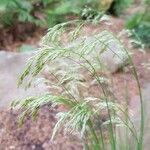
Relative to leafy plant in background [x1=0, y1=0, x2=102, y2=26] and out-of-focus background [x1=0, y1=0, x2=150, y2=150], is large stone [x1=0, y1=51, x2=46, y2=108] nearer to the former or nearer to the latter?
out-of-focus background [x1=0, y1=0, x2=150, y2=150]

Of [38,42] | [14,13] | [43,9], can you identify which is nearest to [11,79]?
[38,42]

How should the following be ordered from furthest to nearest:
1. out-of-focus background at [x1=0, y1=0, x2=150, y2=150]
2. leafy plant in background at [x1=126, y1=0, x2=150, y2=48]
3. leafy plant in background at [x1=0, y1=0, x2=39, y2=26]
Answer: leafy plant in background at [x1=0, y1=0, x2=39, y2=26] < leafy plant in background at [x1=126, y1=0, x2=150, y2=48] < out-of-focus background at [x1=0, y1=0, x2=150, y2=150]

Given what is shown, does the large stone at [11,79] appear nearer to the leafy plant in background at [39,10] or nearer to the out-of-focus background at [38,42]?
the out-of-focus background at [38,42]

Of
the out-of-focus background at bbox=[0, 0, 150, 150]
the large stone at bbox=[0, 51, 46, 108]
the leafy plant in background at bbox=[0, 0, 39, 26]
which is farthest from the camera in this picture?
the leafy plant in background at bbox=[0, 0, 39, 26]

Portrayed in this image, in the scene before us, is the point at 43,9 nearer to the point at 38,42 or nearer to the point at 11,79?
the point at 38,42

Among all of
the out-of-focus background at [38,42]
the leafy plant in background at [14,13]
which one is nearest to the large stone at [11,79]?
the out-of-focus background at [38,42]

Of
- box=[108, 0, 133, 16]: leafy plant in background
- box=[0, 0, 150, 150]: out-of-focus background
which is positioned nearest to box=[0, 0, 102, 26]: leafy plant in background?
box=[0, 0, 150, 150]: out-of-focus background

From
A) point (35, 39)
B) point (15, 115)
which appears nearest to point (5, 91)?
point (15, 115)

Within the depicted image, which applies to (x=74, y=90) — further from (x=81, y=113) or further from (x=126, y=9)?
(x=126, y=9)
